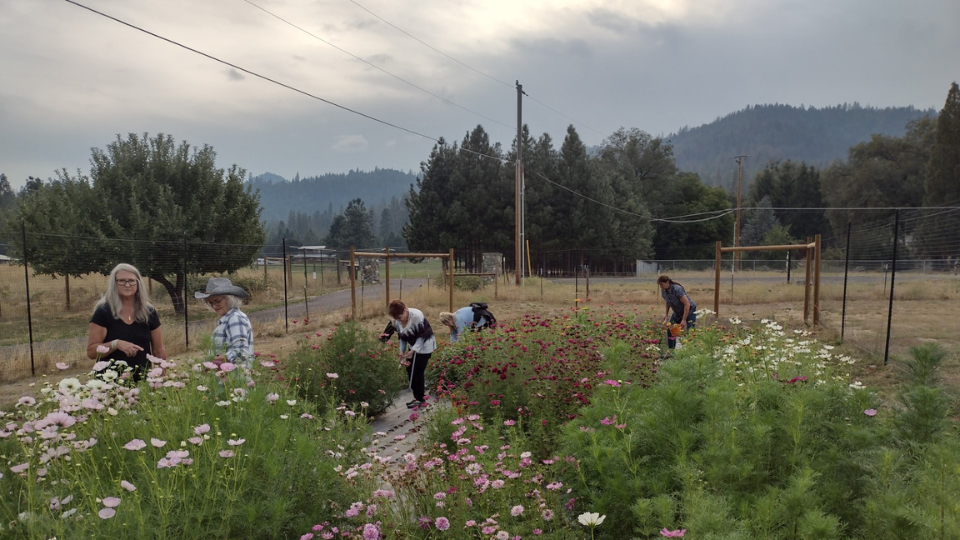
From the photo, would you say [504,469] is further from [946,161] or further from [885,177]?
[885,177]

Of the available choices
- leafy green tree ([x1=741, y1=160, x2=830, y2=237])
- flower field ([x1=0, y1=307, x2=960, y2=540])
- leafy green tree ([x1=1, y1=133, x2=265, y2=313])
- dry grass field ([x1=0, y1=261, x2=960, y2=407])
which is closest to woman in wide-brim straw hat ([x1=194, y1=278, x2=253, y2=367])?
flower field ([x1=0, y1=307, x2=960, y2=540])

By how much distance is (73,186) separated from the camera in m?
20.3

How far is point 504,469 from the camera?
11.5ft

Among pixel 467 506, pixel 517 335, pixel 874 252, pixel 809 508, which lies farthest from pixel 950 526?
pixel 874 252

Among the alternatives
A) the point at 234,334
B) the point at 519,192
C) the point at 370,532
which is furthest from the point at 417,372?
the point at 519,192

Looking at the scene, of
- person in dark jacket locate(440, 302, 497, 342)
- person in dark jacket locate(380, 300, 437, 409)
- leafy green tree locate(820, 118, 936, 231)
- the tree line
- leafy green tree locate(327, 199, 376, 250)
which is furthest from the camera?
leafy green tree locate(327, 199, 376, 250)

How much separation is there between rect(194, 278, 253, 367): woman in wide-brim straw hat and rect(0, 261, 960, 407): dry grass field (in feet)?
10.8

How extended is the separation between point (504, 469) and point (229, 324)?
2771 millimetres

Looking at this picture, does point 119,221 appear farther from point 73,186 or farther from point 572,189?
point 572,189

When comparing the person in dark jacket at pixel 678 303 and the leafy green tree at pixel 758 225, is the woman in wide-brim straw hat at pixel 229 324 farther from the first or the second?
the leafy green tree at pixel 758 225

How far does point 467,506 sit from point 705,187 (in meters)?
72.5

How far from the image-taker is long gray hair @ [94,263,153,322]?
481 centimetres

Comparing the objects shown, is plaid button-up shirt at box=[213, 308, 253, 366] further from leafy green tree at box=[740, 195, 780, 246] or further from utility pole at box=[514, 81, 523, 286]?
leafy green tree at box=[740, 195, 780, 246]

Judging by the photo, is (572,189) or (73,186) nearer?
(73,186)
